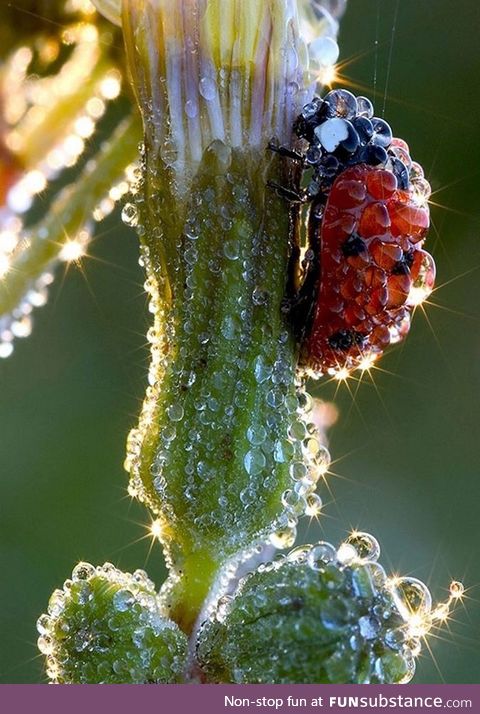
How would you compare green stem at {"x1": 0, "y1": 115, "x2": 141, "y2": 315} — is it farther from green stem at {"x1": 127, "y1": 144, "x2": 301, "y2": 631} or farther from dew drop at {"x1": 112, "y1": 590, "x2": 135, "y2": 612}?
dew drop at {"x1": 112, "y1": 590, "x2": 135, "y2": 612}

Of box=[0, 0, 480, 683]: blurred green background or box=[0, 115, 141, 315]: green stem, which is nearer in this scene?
box=[0, 115, 141, 315]: green stem

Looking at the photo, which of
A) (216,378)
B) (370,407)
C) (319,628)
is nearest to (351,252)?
(216,378)

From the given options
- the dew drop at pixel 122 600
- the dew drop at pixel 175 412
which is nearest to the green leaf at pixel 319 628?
the dew drop at pixel 122 600

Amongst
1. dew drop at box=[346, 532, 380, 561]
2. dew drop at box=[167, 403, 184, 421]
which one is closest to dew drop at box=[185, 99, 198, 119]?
dew drop at box=[167, 403, 184, 421]

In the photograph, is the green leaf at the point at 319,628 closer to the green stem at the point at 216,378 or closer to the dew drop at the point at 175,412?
the green stem at the point at 216,378

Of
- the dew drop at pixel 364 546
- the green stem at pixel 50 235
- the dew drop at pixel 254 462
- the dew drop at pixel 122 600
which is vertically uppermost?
the green stem at pixel 50 235

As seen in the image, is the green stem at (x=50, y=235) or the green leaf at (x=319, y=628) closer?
the green leaf at (x=319, y=628)

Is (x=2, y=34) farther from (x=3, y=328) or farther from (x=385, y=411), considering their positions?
(x=385, y=411)

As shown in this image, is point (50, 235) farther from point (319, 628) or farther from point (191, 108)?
point (319, 628)
